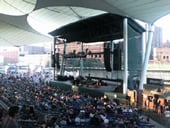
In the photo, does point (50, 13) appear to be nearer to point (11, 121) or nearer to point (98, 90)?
point (98, 90)

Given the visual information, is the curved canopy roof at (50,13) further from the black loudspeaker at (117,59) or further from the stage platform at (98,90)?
the stage platform at (98,90)

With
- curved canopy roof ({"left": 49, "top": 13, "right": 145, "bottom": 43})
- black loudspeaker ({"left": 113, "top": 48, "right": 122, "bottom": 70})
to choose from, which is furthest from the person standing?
curved canopy roof ({"left": 49, "top": 13, "right": 145, "bottom": 43})

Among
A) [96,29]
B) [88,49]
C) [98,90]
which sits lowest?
[98,90]

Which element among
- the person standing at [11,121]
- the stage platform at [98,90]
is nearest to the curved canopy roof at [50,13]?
the stage platform at [98,90]

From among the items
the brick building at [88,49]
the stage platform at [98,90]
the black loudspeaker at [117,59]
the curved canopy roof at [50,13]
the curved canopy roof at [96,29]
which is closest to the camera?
the stage platform at [98,90]

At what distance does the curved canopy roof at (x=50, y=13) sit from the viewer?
30.4 meters

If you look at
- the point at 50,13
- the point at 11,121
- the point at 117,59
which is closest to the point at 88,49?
the point at 50,13

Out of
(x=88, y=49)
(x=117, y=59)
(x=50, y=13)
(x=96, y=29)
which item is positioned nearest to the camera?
(x=117, y=59)

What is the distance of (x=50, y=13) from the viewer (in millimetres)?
50094

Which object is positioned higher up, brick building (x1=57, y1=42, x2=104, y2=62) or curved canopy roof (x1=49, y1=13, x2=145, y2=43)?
curved canopy roof (x1=49, y1=13, x2=145, y2=43)

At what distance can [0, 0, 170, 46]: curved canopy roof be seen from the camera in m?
30.4

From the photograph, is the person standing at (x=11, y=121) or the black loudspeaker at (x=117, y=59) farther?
the black loudspeaker at (x=117, y=59)

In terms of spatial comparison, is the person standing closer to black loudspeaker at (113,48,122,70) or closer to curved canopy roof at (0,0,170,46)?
curved canopy roof at (0,0,170,46)

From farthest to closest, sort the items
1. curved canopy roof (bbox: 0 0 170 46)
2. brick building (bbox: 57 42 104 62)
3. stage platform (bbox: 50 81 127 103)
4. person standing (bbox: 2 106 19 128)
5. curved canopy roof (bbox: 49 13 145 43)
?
brick building (bbox: 57 42 104 62) < curved canopy roof (bbox: 49 13 145 43) < curved canopy roof (bbox: 0 0 170 46) < stage platform (bbox: 50 81 127 103) < person standing (bbox: 2 106 19 128)
